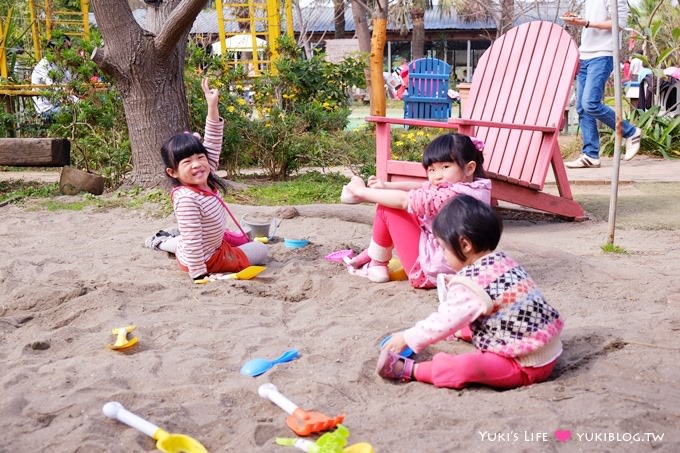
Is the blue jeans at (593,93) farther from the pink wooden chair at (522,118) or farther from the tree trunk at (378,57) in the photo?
the tree trunk at (378,57)

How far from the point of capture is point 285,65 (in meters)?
9.70

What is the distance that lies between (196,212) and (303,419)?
2.17 m

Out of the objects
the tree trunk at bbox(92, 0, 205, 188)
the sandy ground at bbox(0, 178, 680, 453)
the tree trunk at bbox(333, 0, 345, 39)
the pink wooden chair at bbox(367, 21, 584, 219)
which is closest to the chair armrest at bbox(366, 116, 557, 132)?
the pink wooden chair at bbox(367, 21, 584, 219)

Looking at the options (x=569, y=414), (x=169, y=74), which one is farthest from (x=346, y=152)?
(x=569, y=414)

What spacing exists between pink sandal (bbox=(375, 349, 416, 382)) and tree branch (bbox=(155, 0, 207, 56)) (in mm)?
4154

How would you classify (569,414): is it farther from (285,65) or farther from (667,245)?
(285,65)

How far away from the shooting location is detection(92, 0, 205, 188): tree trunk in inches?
268

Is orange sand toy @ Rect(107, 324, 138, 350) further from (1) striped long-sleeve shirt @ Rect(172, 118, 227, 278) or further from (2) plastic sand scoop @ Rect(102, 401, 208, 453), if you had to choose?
(1) striped long-sleeve shirt @ Rect(172, 118, 227, 278)

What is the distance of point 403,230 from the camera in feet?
13.0

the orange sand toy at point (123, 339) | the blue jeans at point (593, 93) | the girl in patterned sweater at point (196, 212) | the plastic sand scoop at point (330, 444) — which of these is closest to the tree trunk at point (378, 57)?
the blue jeans at point (593, 93)

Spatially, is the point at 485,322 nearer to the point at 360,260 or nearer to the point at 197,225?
the point at 360,260

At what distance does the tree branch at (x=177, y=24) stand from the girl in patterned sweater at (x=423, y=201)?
2926 mm

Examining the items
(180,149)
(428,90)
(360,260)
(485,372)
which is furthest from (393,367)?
(428,90)

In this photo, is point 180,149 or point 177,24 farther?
point 177,24
